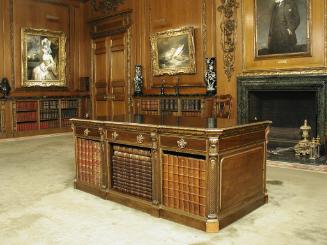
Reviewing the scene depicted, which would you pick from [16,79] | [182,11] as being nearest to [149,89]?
[182,11]

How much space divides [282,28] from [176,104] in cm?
316

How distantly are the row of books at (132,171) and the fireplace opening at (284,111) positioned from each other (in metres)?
4.42

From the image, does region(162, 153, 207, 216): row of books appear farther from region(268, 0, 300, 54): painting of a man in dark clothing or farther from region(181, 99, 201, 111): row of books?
region(181, 99, 201, 111): row of books

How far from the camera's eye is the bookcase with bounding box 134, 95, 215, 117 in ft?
28.0

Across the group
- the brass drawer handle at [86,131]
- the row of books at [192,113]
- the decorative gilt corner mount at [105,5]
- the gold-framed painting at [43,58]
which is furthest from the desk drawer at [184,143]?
the gold-framed painting at [43,58]

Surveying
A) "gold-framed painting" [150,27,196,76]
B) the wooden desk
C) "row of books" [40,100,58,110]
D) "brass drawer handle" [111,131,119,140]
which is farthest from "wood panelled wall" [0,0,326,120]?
"brass drawer handle" [111,131,119,140]

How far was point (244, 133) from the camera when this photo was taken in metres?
3.57

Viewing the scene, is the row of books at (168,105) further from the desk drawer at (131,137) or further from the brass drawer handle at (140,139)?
the brass drawer handle at (140,139)

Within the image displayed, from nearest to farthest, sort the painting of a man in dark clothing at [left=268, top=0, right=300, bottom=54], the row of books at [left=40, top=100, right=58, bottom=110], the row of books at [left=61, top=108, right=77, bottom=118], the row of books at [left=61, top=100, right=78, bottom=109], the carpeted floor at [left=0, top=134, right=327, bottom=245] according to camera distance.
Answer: the carpeted floor at [left=0, top=134, right=327, bottom=245] < the painting of a man in dark clothing at [left=268, top=0, right=300, bottom=54] < the row of books at [left=40, top=100, right=58, bottom=110] < the row of books at [left=61, top=100, right=78, bottom=109] < the row of books at [left=61, top=108, right=77, bottom=118]

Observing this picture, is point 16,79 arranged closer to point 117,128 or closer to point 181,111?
point 181,111

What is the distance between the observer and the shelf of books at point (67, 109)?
11328mm

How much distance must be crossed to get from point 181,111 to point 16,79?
17.0 feet

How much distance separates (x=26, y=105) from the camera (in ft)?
34.4

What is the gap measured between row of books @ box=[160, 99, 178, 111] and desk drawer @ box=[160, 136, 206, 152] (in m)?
5.63
